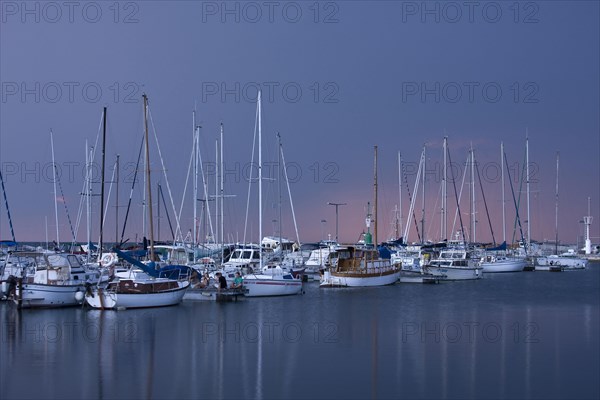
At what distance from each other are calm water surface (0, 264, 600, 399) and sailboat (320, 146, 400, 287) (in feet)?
33.6

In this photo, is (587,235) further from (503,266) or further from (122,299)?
(122,299)

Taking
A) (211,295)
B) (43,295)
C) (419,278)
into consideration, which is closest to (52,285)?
(43,295)

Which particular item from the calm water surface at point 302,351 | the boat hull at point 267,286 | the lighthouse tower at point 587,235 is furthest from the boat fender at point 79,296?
Answer: the lighthouse tower at point 587,235

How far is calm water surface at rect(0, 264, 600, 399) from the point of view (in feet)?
71.9

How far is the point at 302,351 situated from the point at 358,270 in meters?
30.6

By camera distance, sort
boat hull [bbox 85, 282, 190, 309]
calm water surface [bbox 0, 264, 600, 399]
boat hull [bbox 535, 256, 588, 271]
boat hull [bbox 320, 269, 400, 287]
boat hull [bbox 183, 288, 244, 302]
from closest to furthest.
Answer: calm water surface [bbox 0, 264, 600, 399], boat hull [bbox 85, 282, 190, 309], boat hull [bbox 183, 288, 244, 302], boat hull [bbox 320, 269, 400, 287], boat hull [bbox 535, 256, 588, 271]

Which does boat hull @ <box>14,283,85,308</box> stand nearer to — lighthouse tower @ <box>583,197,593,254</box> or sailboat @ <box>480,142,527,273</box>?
sailboat @ <box>480,142,527,273</box>

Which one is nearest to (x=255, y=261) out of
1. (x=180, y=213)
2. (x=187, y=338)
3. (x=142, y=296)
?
(x=180, y=213)

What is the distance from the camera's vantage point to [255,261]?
2394 inches

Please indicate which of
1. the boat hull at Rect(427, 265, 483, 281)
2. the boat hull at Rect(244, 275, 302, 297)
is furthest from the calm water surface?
the boat hull at Rect(427, 265, 483, 281)

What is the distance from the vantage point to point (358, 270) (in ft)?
192

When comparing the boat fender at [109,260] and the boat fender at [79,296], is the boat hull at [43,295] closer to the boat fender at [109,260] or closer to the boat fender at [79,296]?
the boat fender at [79,296]

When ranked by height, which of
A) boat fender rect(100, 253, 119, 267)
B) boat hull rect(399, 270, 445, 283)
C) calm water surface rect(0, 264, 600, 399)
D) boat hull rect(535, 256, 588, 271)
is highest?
boat fender rect(100, 253, 119, 267)

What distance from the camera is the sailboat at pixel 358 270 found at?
57.6 m
